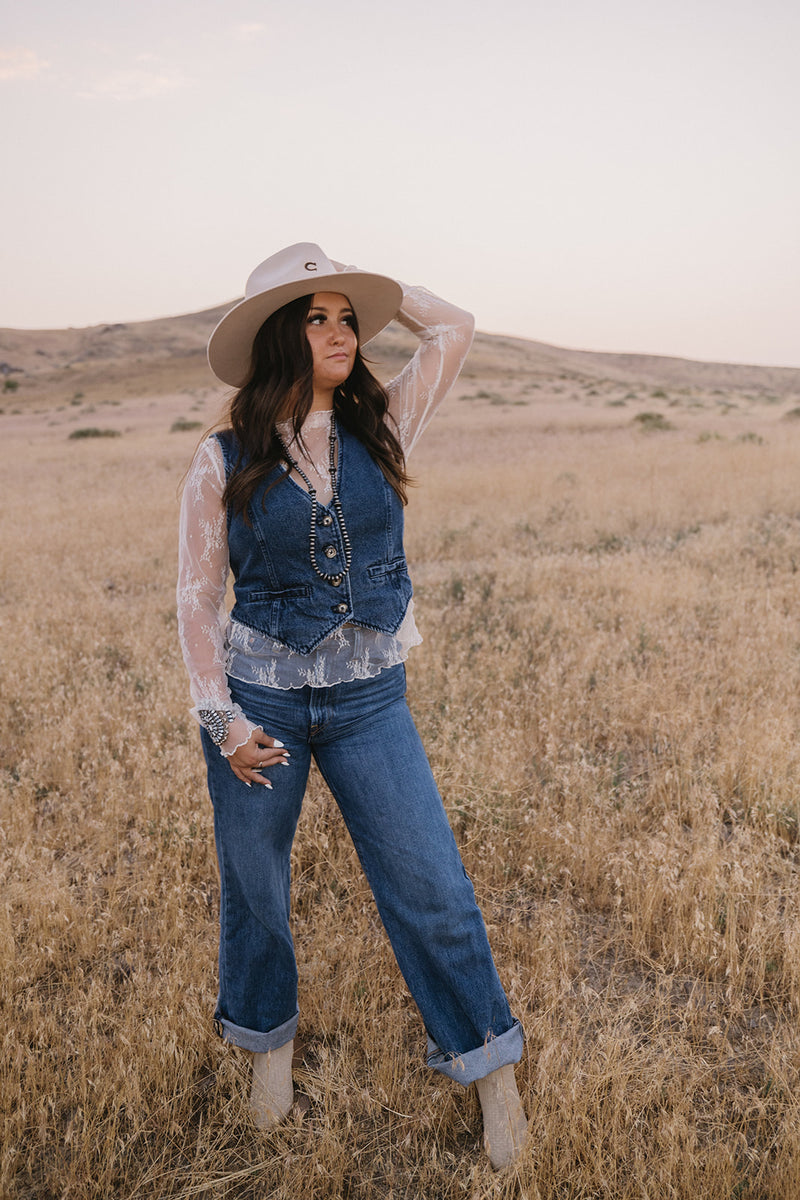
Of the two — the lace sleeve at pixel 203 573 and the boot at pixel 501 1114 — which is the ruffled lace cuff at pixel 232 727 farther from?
the boot at pixel 501 1114

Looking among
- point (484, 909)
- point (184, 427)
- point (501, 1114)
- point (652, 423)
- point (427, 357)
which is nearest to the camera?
point (501, 1114)

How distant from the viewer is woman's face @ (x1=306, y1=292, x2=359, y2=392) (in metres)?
2.34

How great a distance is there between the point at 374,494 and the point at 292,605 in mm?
421

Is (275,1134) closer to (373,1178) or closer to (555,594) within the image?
(373,1178)

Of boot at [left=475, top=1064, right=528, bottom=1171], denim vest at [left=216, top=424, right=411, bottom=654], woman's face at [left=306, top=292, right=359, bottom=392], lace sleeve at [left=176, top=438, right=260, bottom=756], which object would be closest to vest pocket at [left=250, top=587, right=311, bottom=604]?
denim vest at [left=216, top=424, right=411, bottom=654]

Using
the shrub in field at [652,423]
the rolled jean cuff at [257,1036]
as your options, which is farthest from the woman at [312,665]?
the shrub in field at [652,423]

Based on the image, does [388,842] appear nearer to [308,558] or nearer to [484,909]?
[308,558]

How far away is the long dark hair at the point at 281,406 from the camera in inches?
88.7

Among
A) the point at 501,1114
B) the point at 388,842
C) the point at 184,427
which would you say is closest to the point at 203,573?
the point at 388,842

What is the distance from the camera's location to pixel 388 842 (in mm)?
2236

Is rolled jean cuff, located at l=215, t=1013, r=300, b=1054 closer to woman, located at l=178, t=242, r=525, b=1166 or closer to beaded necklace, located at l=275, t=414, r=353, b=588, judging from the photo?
woman, located at l=178, t=242, r=525, b=1166

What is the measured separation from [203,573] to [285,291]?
857 millimetres

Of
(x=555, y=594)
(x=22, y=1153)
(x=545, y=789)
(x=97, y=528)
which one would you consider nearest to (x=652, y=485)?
(x=555, y=594)

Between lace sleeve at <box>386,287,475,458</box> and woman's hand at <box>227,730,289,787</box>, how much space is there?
1070 mm
